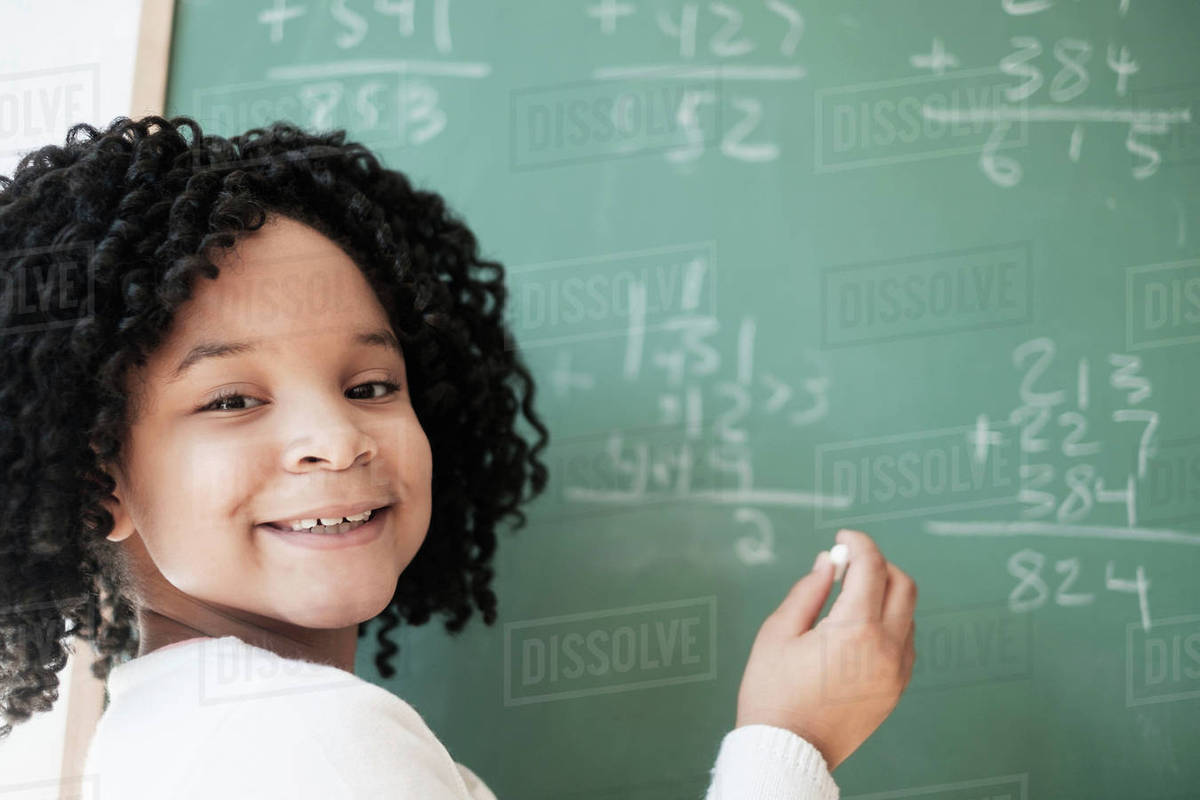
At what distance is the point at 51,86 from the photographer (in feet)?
3.11

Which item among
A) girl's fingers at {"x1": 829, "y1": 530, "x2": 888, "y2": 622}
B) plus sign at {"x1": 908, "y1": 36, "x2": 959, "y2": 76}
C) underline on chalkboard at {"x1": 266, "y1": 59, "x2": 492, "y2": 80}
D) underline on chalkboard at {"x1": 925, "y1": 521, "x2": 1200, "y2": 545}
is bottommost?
girl's fingers at {"x1": 829, "y1": 530, "x2": 888, "y2": 622}

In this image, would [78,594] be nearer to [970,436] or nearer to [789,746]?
[789,746]

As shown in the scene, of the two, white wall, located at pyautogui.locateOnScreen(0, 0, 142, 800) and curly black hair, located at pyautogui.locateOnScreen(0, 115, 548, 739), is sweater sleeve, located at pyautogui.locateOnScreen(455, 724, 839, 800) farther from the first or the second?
white wall, located at pyautogui.locateOnScreen(0, 0, 142, 800)

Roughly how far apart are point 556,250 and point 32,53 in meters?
0.54

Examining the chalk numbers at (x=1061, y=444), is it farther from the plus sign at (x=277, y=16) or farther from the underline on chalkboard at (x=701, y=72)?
the plus sign at (x=277, y=16)

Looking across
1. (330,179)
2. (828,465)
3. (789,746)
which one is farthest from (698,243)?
(789,746)

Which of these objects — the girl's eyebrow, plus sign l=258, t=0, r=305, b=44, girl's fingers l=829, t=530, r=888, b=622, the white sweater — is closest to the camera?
the white sweater

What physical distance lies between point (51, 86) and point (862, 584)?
89 cm

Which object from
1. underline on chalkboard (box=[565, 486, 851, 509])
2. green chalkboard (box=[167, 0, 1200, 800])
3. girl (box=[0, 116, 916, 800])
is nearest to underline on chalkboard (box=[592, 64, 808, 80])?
green chalkboard (box=[167, 0, 1200, 800])

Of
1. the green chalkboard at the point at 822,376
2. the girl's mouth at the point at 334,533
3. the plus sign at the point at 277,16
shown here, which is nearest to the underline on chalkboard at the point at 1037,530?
the green chalkboard at the point at 822,376

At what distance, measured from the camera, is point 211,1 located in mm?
1027

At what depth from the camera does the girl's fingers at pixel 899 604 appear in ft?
2.89

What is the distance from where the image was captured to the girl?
0.67 meters

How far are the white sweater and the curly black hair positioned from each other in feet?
0.47
